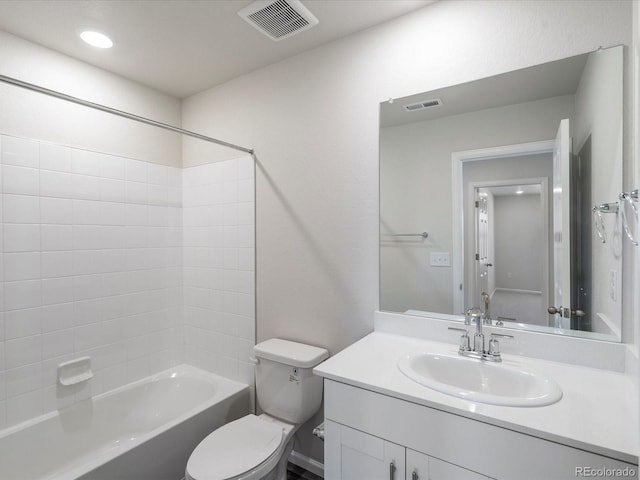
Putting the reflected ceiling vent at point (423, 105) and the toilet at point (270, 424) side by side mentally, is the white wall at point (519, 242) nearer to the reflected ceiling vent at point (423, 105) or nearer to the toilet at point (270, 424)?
the reflected ceiling vent at point (423, 105)

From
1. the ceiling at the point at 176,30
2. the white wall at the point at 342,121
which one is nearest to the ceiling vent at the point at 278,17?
the ceiling at the point at 176,30

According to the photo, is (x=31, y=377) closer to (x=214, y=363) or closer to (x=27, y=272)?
(x=27, y=272)

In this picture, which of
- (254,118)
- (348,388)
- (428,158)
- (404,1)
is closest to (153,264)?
(254,118)

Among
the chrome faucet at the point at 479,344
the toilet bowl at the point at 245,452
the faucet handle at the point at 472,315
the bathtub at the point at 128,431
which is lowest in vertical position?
the bathtub at the point at 128,431

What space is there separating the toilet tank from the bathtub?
0.38 metres

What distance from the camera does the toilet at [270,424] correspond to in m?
1.51

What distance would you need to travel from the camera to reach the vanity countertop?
884 mm

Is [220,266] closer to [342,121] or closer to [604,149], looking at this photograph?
[342,121]

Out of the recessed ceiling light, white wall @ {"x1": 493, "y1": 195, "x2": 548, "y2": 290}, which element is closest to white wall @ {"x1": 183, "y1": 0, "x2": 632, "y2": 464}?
white wall @ {"x1": 493, "y1": 195, "x2": 548, "y2": 290}

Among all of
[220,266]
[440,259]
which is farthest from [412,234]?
[220,266]

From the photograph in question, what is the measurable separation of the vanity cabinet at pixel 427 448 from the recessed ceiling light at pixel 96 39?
218cm

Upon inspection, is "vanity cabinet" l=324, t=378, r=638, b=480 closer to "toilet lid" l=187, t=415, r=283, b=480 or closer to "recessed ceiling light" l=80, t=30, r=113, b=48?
"toilet lid" l=187, t=415, r=283, b=480

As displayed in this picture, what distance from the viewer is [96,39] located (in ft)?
6.31

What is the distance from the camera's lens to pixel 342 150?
1920 mm
